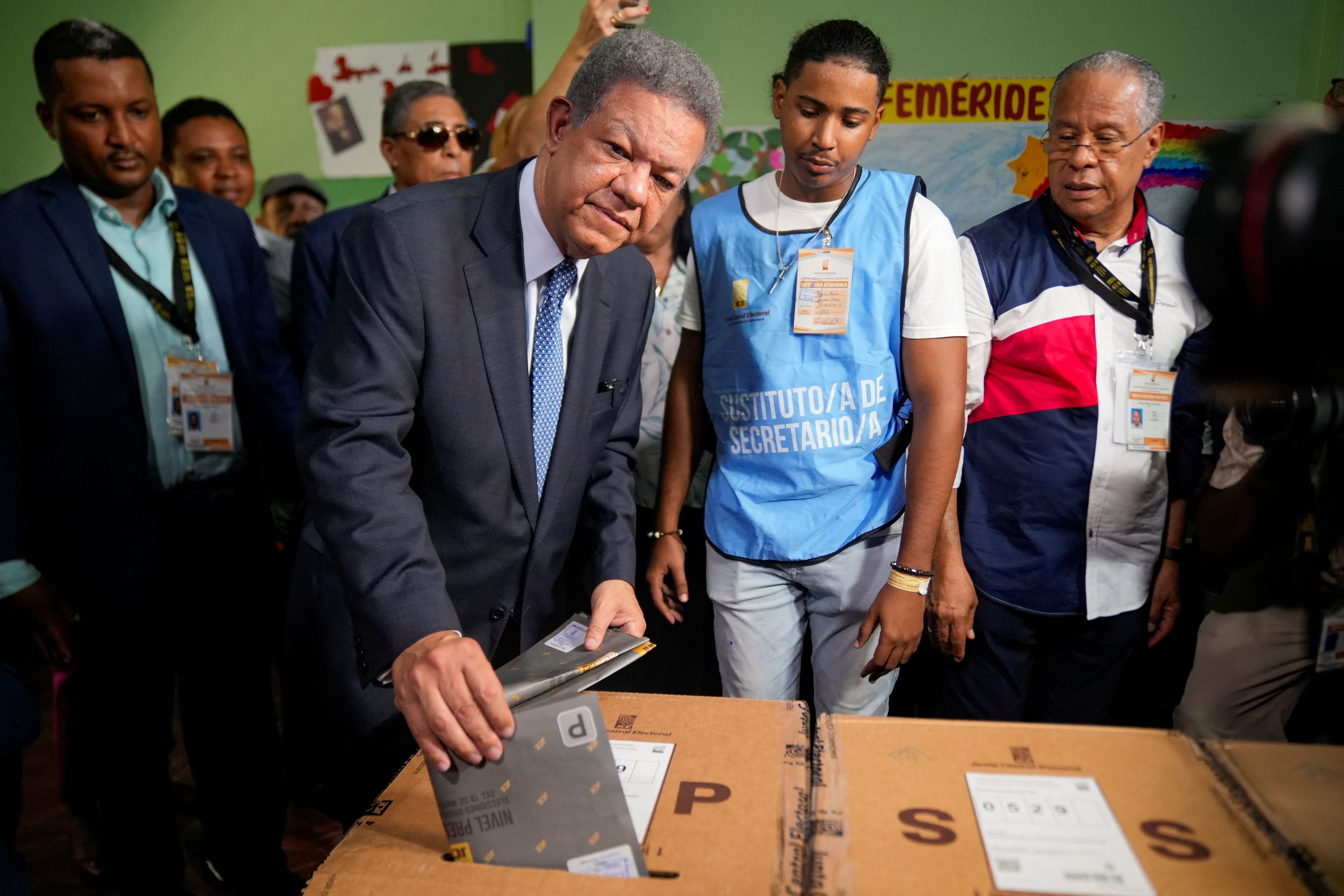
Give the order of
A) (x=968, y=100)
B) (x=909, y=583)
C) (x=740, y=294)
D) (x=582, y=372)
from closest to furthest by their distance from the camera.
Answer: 1. (x=582, y=372)
2. (x=909, y=583)
3. (x=740, y=294)
4. (x=968, y=100)

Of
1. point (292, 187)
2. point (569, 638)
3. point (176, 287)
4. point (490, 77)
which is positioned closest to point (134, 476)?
point (176, 287)

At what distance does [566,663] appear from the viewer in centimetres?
105

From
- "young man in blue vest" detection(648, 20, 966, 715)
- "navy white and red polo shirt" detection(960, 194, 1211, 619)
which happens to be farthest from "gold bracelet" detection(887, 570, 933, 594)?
"navy white and red polo shirt" detection(960, 194, 1211, 619)

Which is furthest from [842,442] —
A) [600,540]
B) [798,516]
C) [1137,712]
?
[1137,712]

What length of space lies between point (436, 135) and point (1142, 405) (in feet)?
6.51

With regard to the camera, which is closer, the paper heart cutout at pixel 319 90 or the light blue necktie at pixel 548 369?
the light blue necktie at pixel 548 369

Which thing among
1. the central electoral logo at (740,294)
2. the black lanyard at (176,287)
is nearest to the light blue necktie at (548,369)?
the central electoral logo at (740,294)

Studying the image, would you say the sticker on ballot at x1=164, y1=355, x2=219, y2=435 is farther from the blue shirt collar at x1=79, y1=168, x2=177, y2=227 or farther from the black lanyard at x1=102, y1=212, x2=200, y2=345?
the blue shirt collar at x1=79, y1=168, x2=177, y2=227

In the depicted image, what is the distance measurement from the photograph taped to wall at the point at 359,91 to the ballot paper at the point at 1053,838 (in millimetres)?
3730

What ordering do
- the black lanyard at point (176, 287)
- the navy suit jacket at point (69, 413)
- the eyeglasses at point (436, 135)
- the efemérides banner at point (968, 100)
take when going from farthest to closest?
1. the efemérides banner at point (968, 100)
2. the eyeglasses at point (436, 135)
3. the black lanyard at point (176, 287)
4. the navy suit jacket at point (69, 413)

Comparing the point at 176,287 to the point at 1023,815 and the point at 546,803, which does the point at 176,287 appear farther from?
the point at 1023,815

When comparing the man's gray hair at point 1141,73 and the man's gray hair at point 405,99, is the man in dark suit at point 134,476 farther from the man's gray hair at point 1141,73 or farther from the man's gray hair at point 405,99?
the man's gray hair at point 1141,73

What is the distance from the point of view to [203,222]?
215 centimetres

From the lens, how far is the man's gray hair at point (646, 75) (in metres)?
1.20
